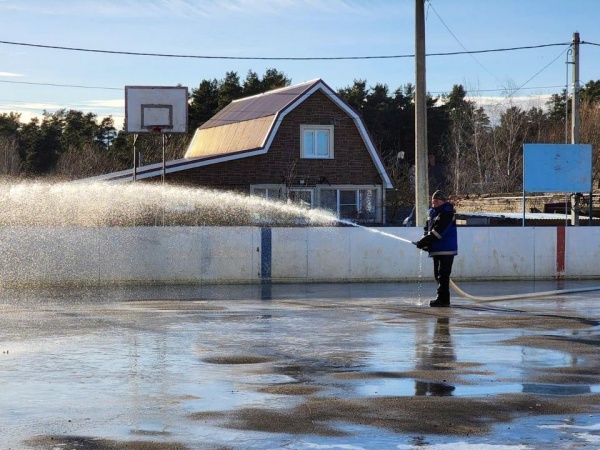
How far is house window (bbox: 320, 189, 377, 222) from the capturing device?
141 feet

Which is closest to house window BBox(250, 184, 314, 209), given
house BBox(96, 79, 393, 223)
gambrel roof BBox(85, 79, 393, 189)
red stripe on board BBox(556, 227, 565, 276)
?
house BBox(96, 79, 393, 223)

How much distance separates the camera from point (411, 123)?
84.5m

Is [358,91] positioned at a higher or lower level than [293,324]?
higher

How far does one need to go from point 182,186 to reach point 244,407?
3201 cm

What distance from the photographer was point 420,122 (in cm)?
2547

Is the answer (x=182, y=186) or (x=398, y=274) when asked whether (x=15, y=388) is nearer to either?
(x=398, y=274)

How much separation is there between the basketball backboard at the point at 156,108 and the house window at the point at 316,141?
9.29 m

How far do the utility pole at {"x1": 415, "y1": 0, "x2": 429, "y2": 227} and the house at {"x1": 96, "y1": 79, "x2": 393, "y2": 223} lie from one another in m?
16.0

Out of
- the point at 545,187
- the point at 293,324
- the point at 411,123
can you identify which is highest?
the point at 411,123

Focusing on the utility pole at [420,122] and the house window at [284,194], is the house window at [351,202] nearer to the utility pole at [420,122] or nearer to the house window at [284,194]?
the house window at [284,194]

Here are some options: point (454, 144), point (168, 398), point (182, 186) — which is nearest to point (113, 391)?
point (168, 398)

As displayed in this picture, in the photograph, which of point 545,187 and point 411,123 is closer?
point 545,187

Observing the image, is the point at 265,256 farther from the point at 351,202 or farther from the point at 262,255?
the point at 351,202

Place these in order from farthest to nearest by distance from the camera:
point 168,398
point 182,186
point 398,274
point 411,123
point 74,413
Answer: point 411,123
point 182,186
point 398,274
point 168,398
point 74,413
